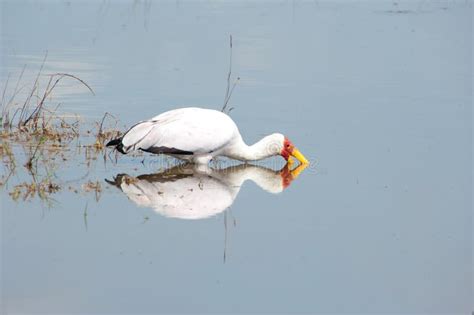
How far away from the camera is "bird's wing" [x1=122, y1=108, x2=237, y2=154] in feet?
33.5

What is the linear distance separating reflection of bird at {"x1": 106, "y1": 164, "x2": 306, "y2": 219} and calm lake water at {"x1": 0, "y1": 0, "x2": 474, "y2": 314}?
0.10ft

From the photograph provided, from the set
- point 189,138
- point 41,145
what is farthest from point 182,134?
point 41,145

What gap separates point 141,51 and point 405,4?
9.18 m

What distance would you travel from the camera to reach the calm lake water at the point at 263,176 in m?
7.61

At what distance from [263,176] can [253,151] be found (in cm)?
34

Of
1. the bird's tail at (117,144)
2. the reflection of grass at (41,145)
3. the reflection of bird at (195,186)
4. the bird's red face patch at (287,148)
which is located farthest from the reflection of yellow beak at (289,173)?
the reflection of grass at (41,145)

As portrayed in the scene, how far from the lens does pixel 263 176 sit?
34.2 ft

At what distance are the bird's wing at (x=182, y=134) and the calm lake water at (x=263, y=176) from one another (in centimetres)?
26

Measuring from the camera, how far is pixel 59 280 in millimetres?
7352

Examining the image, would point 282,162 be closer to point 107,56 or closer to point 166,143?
point 166,143

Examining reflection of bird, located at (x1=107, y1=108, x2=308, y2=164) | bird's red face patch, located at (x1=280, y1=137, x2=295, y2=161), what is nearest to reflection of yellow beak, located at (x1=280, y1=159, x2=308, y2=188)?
bird's red face patch, located at (x1=280, y1=137, x2=295, y2=161)

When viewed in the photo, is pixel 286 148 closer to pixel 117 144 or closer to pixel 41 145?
pixel 117 144

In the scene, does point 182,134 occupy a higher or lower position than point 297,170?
higher

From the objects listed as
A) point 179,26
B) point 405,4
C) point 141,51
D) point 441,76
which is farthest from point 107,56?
point 405,4
